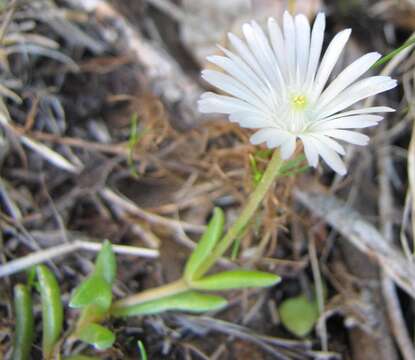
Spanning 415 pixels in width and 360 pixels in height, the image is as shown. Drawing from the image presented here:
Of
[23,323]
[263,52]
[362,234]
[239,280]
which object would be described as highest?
[263,52]

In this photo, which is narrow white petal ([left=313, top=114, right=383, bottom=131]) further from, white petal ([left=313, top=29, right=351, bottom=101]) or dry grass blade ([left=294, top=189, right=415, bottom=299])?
dry grass blade ([left=294, top=189, right=415, bottom=299])

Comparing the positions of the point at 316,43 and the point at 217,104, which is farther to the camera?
the point at 316,43

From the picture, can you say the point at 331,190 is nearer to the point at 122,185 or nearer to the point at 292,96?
the point at 292,96

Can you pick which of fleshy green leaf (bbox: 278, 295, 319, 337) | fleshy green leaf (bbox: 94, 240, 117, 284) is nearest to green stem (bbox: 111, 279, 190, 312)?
fleshy green leaf (bbox: 94, 240, 117, 284)

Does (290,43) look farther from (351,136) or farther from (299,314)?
(299,314)

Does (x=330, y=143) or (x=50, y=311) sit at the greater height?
(x=330, y=143)

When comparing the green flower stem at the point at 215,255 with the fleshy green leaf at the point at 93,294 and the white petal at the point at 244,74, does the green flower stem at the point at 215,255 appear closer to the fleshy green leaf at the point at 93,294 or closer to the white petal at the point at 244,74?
the fleshy green leaf at the point at 93,294

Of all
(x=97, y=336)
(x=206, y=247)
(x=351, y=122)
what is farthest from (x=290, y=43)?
(x=97, y=336)

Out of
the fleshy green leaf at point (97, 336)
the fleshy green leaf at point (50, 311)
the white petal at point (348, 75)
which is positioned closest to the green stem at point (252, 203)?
the white petal at point (348, 75)
